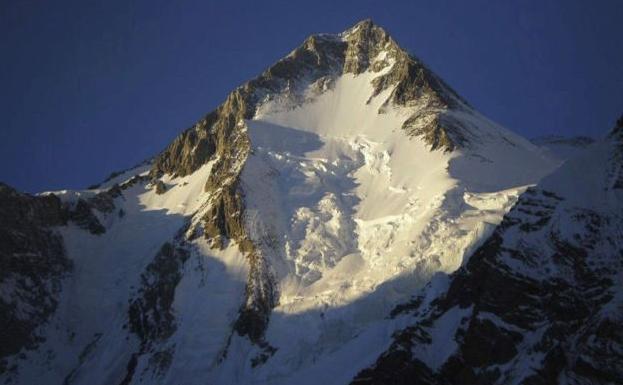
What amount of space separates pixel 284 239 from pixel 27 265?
Answer: 4579 cm

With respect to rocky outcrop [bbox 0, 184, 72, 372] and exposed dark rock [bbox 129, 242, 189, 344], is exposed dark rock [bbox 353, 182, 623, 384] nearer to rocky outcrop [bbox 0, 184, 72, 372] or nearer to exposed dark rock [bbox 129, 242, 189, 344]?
exposed dark rock [bbox 129, 242, 189, 344]

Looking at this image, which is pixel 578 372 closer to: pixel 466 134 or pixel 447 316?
pixel 447 316

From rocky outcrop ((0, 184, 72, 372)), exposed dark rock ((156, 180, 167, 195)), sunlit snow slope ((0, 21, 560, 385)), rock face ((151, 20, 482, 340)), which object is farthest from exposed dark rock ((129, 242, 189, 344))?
exposed dark rock ((156, 180, 167, 195))

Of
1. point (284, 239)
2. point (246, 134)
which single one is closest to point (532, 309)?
point (284, 239)

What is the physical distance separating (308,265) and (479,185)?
2654 cm

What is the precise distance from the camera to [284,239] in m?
147

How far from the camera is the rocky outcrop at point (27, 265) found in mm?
155875

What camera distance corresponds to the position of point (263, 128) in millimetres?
178750

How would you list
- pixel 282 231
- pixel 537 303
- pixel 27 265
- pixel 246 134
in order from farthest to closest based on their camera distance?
pixel 246 134, pixel 27 265, pixel 282 231, pixel 537 303

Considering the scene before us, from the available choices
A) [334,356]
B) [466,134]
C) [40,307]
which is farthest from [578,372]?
[40,307]

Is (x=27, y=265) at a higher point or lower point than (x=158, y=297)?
higher

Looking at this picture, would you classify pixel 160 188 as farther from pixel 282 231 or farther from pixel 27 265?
pixel 282 231

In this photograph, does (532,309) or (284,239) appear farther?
(284,239)

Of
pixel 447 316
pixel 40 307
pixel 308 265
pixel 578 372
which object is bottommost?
pixel 578 372
